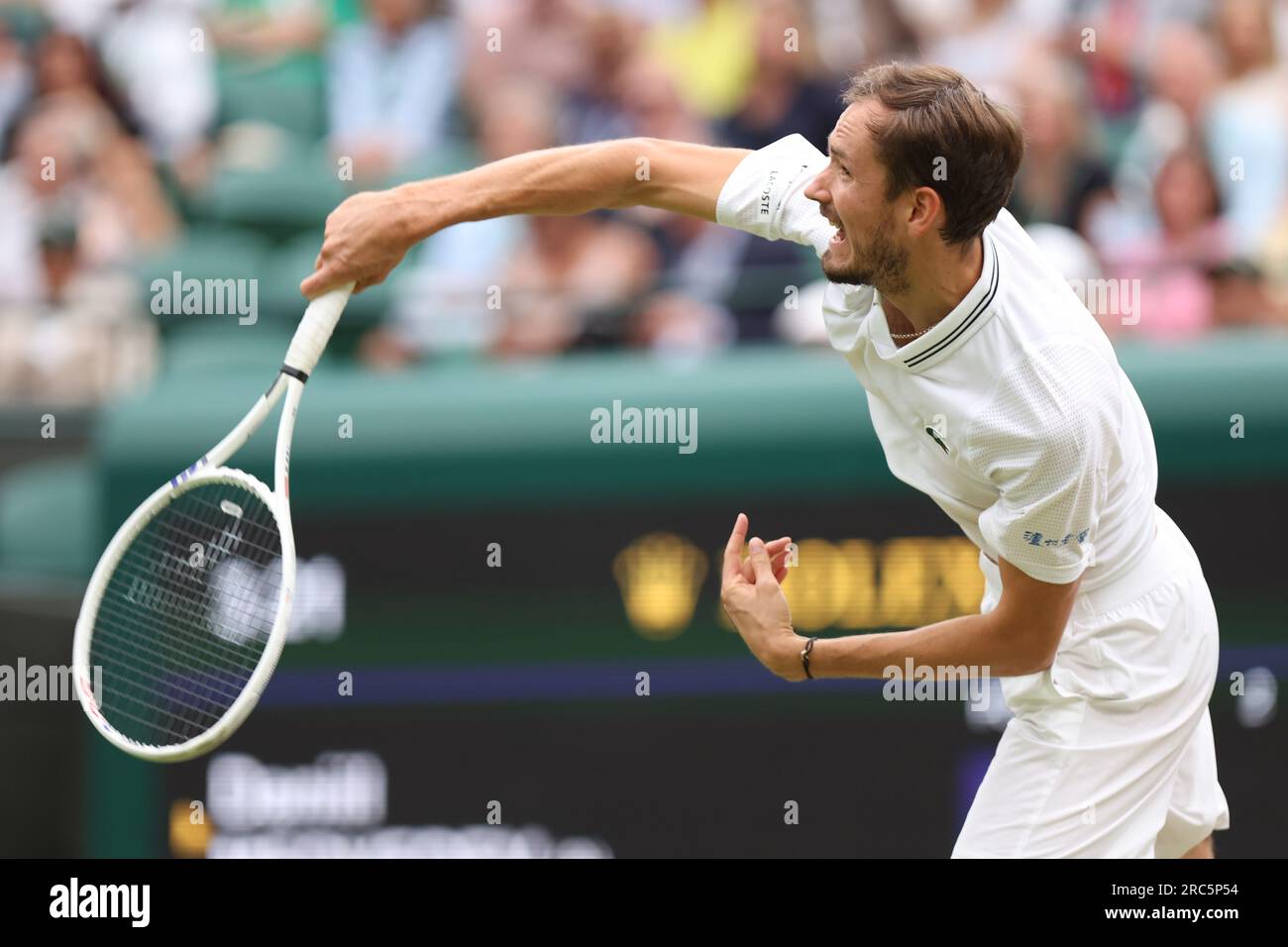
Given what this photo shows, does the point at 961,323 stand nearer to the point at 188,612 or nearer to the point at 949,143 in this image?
Result: the point at 949,143

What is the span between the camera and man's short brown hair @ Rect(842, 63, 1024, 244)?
11.2ft

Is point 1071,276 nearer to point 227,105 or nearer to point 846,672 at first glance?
point 846,672

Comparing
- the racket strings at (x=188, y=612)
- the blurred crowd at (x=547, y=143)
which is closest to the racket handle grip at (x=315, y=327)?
the racket strings at (x=188, y=612)

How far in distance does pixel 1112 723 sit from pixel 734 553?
0.82m

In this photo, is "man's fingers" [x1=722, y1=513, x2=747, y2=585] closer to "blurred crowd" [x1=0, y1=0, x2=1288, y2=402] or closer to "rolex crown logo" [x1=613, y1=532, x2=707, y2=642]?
"rolex crown logo" [x1=613, y1=532, x2=707, y2=642]

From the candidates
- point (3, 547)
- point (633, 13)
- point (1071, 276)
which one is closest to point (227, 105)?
point (633, 13)

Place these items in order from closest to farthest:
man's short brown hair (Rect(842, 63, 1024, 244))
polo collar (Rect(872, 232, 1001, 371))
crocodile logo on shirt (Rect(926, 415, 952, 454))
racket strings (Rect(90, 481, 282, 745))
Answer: man's short brown hair (Rect(842, 63, 1024, 244))
polo collar (Rect(872, 232, 1001, 371))
crocodile logo on shirt (Rect(926, 415, 952, 454))
racket strings (Rect(90, 481, 282, 745))

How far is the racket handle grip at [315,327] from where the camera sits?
12.5ft

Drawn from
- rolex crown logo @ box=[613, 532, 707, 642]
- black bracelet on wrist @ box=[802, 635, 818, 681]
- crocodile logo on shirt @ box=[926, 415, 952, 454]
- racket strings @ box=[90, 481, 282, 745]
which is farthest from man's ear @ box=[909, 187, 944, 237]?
rolex crown logo @ box=[613, 532, 707, 642]

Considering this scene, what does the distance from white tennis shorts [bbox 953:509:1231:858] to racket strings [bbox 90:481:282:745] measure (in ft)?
7.20

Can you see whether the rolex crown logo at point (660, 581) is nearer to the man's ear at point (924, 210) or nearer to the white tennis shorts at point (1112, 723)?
the white tennis shorts at point (1112, 723)

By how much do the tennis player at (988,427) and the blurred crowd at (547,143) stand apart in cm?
232

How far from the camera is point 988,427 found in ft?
11.6

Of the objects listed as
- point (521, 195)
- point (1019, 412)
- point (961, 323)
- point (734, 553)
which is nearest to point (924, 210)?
point (961, 323)
